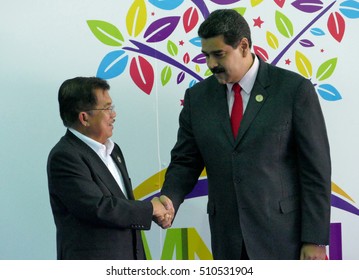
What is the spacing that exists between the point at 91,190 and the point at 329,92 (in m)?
1.32

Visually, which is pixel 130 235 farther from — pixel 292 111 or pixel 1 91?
pixel 1 91

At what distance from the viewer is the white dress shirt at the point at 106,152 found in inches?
110

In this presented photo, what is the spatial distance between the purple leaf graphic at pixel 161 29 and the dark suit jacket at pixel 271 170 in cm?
62

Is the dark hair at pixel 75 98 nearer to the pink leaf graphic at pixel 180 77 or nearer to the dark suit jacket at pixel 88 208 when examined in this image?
the dark suit jacket at pixel 88 208

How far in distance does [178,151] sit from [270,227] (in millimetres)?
565

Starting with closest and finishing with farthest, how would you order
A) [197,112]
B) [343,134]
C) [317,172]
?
[317,172], [197,112], [343,134]

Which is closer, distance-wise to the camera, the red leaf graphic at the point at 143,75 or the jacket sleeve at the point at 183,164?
the jacket sleeve at the point at 183,164

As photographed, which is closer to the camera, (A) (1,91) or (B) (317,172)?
(B) (317,172)

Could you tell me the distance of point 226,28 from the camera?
2.73 meters

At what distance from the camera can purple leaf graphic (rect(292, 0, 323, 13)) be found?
10.7 feet

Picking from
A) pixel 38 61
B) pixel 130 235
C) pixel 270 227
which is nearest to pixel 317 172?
pixel 270 227

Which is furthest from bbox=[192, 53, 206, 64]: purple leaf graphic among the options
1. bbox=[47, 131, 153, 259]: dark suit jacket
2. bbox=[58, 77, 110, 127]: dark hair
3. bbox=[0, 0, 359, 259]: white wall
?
bbox=[47, 131, 153, 259]: dark suit jacket

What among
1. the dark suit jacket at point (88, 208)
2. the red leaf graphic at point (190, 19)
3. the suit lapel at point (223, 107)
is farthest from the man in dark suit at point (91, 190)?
the red leaf graphic at point (190, 19)

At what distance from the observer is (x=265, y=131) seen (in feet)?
8.87
